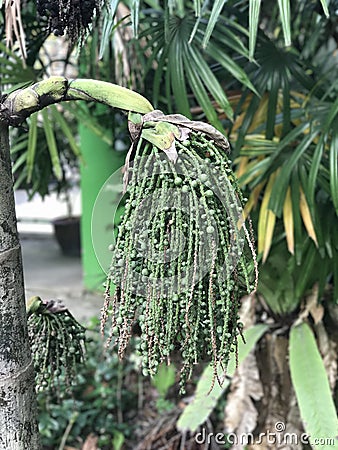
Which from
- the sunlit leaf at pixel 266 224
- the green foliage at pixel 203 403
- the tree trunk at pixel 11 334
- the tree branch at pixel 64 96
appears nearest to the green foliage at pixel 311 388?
the green foliage at pixel 203 403

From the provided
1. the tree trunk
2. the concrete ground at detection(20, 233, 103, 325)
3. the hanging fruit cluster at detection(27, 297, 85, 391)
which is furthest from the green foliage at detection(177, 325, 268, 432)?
the concrete ground at detection(20, 233, 103, 325)

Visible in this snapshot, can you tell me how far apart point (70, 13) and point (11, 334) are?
39cm

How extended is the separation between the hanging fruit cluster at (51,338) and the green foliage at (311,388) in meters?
0.77

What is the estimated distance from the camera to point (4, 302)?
0.61 m

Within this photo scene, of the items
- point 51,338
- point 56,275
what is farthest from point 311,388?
point 56,275

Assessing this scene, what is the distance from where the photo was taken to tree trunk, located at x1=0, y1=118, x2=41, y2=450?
60 centimetres

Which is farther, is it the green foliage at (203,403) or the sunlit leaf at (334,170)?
the green foliage at (203,403)

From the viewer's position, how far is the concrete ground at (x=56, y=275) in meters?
3.07

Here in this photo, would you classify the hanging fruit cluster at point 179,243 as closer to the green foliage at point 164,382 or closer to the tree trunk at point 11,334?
the tree trunk at point 11,334

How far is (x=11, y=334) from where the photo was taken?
0.62m

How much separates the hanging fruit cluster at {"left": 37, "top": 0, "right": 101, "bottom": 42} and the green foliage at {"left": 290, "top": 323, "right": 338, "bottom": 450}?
3.54 feet

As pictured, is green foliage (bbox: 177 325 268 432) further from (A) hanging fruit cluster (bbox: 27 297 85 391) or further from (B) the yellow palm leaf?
(A) hanging fruit cluster (bbox: 27 297 85 391)

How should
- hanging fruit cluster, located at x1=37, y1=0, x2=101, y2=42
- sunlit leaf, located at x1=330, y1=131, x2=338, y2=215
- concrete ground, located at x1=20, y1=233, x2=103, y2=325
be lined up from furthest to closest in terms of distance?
1. concrete ground, located at x1=20, y1=233, x2=103, y2=325
2. sunlit leaf, located at x1=330, y1=131, x2=338, y2=215
3. hanging fruit cluster, located at x1=37, y1=0, x2=101, y2=42

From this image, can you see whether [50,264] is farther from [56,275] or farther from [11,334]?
[11,334]
